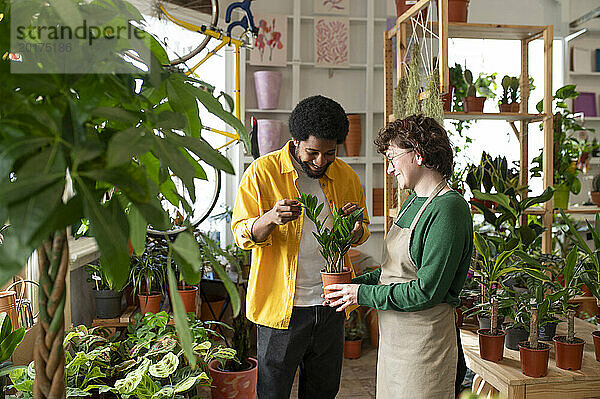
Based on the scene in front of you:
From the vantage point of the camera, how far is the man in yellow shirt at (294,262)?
6.49 ft

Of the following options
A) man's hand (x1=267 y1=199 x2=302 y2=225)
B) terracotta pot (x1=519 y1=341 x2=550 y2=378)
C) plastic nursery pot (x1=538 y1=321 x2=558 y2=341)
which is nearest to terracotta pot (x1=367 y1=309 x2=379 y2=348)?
plastic nursery pot (x1=538 y1=321 x2=558 y2=341)

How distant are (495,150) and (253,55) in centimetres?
247

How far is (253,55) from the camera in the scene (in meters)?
4.54

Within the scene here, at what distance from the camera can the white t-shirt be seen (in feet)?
6.64

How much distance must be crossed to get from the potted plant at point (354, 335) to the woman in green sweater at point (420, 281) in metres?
2.25

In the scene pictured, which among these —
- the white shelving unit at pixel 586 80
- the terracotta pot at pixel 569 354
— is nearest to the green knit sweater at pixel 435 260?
the terracotta pot at pixel 569 354

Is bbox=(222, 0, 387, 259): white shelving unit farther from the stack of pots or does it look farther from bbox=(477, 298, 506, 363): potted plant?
bbox=(477, 298, 506, 363): potted plant

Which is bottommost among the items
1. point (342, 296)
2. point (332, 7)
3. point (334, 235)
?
point (342, 296)

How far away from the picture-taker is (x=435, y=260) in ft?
5.61

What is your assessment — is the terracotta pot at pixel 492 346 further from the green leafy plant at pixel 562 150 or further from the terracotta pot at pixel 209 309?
the terracotta pot at pixel 209 309

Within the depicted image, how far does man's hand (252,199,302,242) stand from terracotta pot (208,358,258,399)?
92 cm

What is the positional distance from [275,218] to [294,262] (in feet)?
0.81

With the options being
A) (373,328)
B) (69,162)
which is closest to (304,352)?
(69,162)

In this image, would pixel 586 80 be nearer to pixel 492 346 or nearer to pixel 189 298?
pixel 492 346
